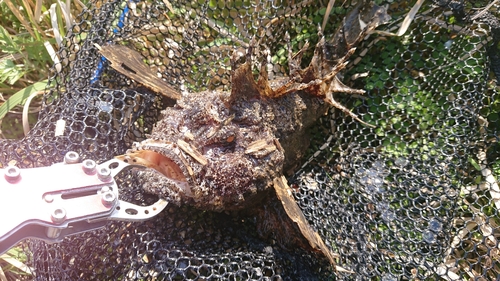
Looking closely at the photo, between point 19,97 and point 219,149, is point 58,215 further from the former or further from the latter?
point 19,97

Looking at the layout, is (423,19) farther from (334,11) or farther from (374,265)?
(374,265)

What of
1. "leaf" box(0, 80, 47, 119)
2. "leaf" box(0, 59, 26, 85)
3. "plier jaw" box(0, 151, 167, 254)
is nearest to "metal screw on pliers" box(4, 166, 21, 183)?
"plier jaw" box(0, 151, 167, 254)

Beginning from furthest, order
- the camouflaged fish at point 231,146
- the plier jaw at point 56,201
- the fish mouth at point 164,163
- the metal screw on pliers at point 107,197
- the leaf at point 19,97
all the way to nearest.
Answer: the leaf at point 19,97
the camouflaged fish at point 231,146
the fish mouth at point 164,163
the metal screw on pliers at point 107,197
the plier jaw at point 56,201

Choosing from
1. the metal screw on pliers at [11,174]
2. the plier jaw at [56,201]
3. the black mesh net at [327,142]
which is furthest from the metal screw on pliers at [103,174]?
the black mesh net at [327,142]

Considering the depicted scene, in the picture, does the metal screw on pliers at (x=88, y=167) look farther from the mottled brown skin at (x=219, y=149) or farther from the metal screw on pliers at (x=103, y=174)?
the mottled brown skin at (x=219, y=149)

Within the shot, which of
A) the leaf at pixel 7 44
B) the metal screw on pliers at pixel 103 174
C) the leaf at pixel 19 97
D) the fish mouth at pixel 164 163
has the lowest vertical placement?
the leaf at pixel 19 97

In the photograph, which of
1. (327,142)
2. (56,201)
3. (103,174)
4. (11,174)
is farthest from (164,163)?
(327,142)

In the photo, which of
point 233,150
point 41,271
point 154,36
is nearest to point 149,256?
point 41,271

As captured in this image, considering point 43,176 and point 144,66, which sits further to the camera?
point 144,66
